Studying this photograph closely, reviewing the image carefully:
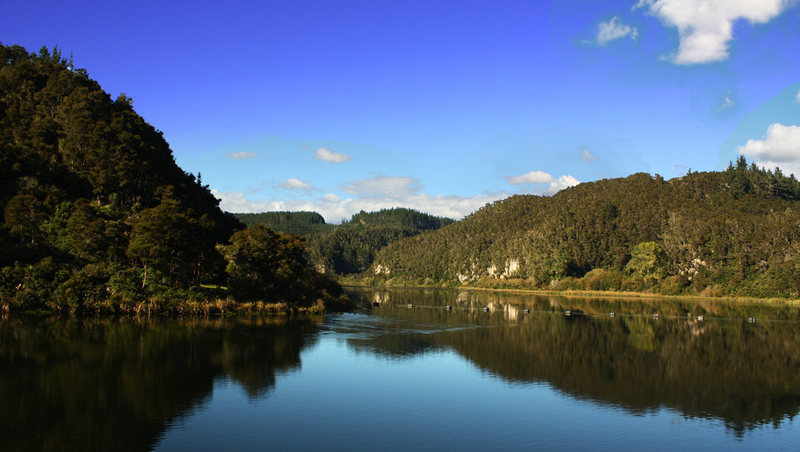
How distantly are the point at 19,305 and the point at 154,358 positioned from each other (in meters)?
26.9

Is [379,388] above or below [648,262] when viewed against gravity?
below

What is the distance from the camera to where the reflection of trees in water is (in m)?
24.6

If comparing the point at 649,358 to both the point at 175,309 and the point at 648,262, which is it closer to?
the point at 175,309

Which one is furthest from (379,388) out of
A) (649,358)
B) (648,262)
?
(648,262)

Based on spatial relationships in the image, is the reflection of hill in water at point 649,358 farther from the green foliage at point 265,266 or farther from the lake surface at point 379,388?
the green foliage at point 265,266

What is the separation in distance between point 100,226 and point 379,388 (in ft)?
143

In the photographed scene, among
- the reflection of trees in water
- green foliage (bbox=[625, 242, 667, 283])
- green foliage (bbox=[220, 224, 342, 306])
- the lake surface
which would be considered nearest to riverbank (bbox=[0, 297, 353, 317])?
green foliage (bbox=[220, 224, 342, 306])

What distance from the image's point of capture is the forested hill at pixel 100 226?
6109 cm

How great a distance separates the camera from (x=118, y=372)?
116 ft

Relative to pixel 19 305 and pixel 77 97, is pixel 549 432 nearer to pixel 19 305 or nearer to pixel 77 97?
pixel 19 305

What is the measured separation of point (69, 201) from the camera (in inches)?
2793

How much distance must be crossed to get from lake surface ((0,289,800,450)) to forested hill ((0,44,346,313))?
5.89 m

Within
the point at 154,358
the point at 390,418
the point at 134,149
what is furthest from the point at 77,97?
the point at 390,418

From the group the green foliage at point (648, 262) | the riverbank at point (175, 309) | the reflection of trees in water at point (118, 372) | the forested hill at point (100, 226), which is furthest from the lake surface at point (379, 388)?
the green foliage at point (648, 262)
